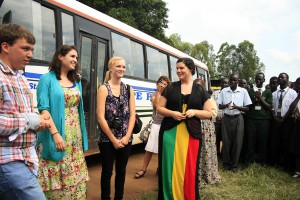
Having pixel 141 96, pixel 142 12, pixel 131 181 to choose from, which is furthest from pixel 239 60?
pixel 131 181

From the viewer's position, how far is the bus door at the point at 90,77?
19.6 feet

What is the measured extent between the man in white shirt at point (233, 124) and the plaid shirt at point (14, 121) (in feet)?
16.0

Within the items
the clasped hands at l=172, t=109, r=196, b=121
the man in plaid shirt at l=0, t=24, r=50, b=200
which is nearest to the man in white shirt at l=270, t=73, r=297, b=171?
the clasped hands at l=172, t=109, r=196, b=121

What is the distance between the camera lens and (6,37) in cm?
189

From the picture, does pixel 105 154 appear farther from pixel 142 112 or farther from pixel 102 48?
pixel 142 112

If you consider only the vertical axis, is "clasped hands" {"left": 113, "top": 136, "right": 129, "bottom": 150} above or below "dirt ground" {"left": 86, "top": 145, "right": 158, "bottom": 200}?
above

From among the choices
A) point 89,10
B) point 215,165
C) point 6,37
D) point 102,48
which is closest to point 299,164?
point 215,165

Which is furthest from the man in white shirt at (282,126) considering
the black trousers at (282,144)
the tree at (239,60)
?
the tree at (239,60)

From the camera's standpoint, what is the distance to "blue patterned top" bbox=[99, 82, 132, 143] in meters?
3.65

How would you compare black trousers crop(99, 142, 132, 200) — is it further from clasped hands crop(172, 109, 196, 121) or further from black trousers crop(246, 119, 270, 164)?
black trousers crop(246, 119, 270, 164)

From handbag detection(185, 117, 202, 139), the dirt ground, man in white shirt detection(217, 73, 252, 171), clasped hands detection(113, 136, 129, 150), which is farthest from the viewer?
man in white shirt detection(217, 73, 252, 171)

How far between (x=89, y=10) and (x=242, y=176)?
4484 mm

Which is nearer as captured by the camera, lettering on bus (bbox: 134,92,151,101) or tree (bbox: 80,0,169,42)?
lettering on bus (bbox: 134,92,151,101)

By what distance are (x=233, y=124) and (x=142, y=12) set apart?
1711 cm
